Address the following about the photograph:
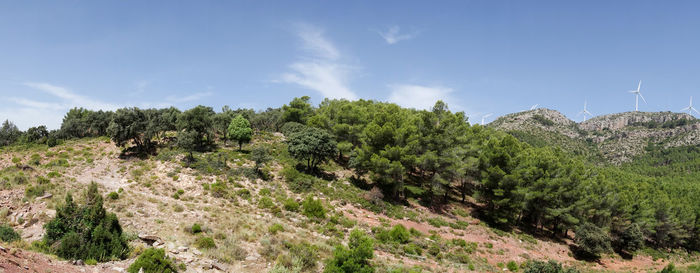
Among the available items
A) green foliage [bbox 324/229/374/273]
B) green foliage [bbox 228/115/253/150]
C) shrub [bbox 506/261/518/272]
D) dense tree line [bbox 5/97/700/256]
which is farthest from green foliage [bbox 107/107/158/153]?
shrub [bbox 506/261/518/272]

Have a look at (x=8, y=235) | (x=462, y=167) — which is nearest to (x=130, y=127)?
(x=8, y=235)

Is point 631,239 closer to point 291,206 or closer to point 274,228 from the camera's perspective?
point 291,206

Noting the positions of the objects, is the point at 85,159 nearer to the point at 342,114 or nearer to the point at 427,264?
the point at 342,114

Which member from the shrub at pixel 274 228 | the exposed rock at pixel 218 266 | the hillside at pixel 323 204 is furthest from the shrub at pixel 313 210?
the exposed rock at pixel 218 266

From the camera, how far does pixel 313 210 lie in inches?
1094

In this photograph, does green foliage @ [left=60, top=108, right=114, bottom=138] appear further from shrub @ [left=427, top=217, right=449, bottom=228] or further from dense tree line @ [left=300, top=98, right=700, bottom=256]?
shrub @ [left=427, top=217, right=449, bottom=228]

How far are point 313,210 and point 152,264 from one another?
16.4m

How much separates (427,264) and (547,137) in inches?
7818

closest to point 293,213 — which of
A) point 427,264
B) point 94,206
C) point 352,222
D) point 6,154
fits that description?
point 352,222

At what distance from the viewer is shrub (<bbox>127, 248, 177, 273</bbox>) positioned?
1198cm

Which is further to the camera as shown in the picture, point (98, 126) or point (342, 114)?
point (98, 126)

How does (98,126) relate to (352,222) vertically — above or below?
above

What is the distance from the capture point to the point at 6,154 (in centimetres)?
4409

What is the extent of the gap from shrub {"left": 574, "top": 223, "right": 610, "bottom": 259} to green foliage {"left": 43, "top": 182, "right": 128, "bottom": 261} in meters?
42.9
